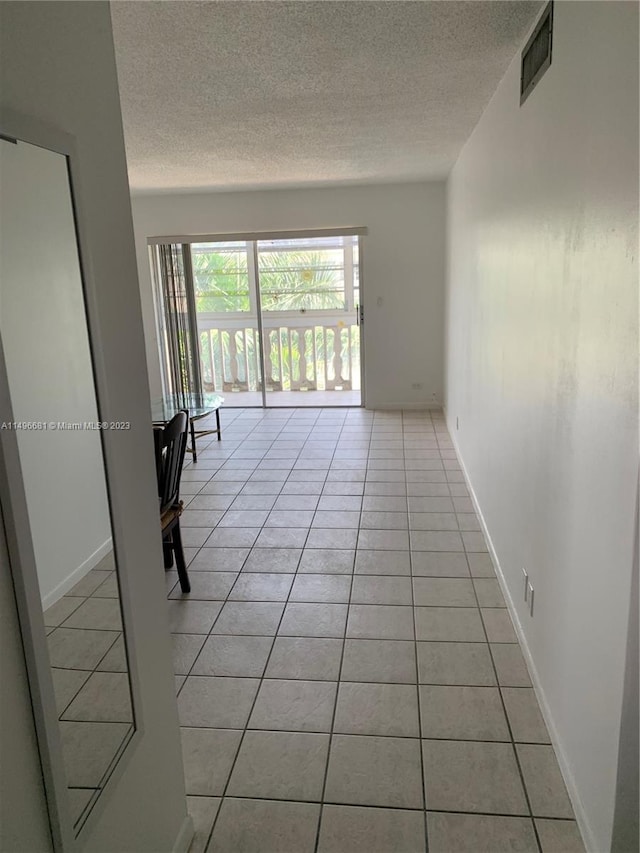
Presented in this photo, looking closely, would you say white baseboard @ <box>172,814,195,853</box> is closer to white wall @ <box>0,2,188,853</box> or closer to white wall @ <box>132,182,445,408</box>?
white wall @ <box>0,2,188,853</box>

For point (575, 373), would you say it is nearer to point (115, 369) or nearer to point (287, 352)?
point (115, 369)

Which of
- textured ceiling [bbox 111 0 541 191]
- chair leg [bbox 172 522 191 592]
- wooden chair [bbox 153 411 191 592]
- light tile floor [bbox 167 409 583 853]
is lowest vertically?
light tile floor [bbox 167 409 583 853]

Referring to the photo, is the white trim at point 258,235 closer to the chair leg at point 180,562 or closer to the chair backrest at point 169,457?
the chair backrest at point 169,457

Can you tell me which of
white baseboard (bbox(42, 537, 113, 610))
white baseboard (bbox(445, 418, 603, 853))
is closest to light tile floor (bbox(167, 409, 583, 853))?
white baseboard (bbox(445, 418, 603, 853))

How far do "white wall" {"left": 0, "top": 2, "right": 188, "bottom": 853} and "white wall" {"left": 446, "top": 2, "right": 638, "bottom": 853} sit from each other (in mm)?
1034

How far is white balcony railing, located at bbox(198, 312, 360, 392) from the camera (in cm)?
759

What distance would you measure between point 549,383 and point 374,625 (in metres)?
1.26

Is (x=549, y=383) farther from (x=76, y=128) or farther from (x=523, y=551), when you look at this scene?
(x=76, y=128)

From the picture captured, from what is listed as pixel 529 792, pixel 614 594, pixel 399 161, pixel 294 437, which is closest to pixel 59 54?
pixel 614 594

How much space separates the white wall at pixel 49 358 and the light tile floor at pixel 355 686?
3.47ft

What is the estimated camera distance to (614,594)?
1305 mm

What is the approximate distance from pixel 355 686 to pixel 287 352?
19.3 ft

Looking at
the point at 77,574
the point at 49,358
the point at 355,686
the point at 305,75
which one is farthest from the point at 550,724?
the point at 305,75

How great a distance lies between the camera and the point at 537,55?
6.75ft
